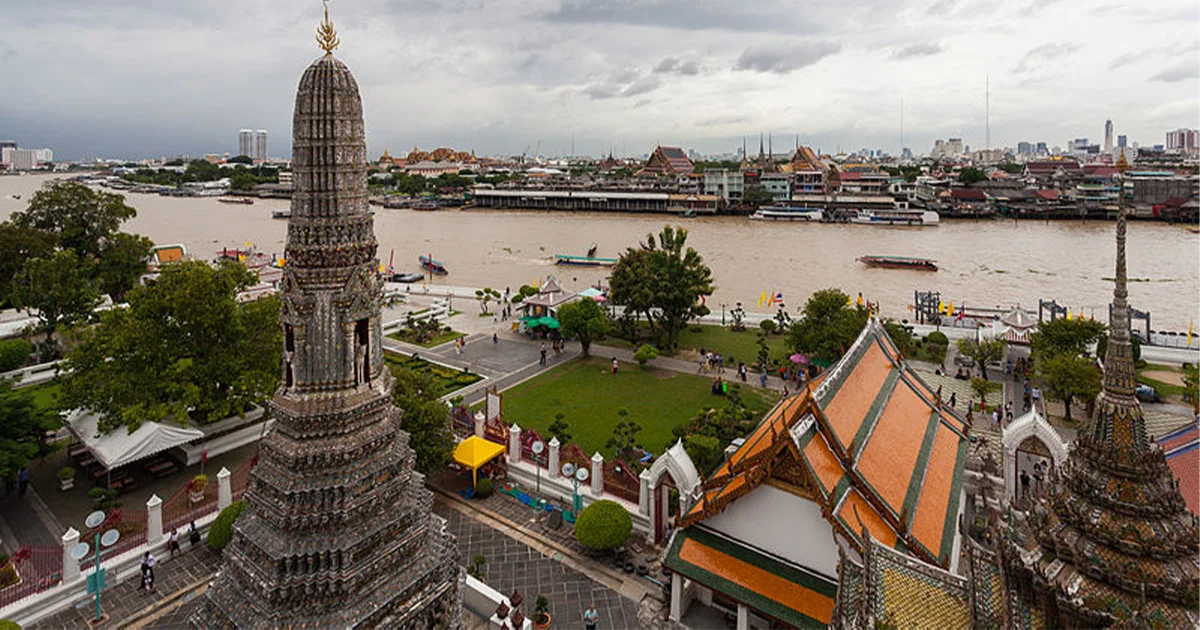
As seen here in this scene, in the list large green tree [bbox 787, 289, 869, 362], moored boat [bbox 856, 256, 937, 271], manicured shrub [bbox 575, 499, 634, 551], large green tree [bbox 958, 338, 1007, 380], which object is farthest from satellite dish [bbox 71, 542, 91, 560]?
moored boat [bbox 856, 256, 937, 271]

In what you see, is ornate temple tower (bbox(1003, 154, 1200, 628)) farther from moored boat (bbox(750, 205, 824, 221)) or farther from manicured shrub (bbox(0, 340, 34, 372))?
moored boat (bbox(750, 205, 824, 221))

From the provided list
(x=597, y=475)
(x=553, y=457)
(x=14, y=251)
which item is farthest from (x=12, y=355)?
(x=597, y=475)

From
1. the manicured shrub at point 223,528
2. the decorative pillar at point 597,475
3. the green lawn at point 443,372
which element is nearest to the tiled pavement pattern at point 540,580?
the decorative pillar at point 597,475

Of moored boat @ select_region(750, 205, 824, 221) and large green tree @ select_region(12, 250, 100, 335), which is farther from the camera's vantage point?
moored boat @ select_region(750, 205, 824, 221)

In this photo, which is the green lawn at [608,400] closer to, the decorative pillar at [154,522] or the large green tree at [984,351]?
the large green tree at [984,351]

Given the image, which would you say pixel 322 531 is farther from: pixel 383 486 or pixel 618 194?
pixel 618 194

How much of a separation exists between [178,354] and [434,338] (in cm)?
1400

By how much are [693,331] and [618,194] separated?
73.6 m

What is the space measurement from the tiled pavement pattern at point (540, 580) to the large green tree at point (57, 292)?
2011 centimetres

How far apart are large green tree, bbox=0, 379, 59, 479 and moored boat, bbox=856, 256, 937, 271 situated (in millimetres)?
51206

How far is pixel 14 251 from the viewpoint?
94.4 ft

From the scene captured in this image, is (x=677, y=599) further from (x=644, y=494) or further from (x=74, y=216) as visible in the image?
(x=74, y=216)

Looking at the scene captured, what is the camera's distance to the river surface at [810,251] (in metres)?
42.3

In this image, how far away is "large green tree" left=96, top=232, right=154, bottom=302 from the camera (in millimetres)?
32375
